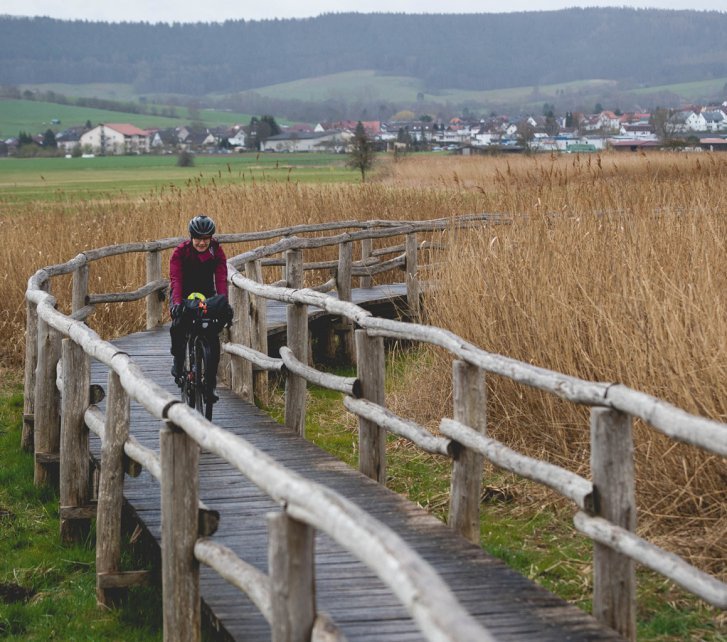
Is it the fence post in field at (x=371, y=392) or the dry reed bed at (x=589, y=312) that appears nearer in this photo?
the dry reed bed at (x=589, y=312)

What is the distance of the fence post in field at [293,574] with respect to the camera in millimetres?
4055

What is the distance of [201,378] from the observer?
884cm

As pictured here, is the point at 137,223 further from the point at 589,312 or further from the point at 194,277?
the point at 589,312

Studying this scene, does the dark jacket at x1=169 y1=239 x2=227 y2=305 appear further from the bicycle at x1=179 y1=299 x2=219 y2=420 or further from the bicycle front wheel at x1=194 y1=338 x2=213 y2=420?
the bicycle front wheel at x1=194 y1=338 x2=213 y2=420

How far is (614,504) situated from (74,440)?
3.91 metres

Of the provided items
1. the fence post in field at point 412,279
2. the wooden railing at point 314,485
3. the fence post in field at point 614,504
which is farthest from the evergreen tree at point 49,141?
the fence post in field at point 614,504

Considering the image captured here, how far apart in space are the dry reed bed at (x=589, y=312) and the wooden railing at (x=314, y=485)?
1200 millimetres

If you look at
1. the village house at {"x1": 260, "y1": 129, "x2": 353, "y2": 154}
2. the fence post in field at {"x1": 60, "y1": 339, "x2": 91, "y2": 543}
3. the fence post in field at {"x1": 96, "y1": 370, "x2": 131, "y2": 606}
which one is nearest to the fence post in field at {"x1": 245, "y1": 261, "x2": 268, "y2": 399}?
the fence post in field at {"x1": 60, "y1": 339, "x2": 91, "y2": 543}

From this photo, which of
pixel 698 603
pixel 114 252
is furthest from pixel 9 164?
pixel 698 603

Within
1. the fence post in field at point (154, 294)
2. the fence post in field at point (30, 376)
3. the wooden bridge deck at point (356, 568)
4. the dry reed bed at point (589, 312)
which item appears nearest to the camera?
the wooden bridge deck at point (356, 568)

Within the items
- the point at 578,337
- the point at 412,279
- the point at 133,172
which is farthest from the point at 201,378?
the point at 133,172

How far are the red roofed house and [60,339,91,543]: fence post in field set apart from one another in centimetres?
13566

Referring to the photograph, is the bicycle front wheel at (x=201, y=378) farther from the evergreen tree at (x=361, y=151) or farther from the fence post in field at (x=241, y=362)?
the evergreen tree at (x=361, y=151)

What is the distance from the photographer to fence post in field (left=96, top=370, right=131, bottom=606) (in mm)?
6895
